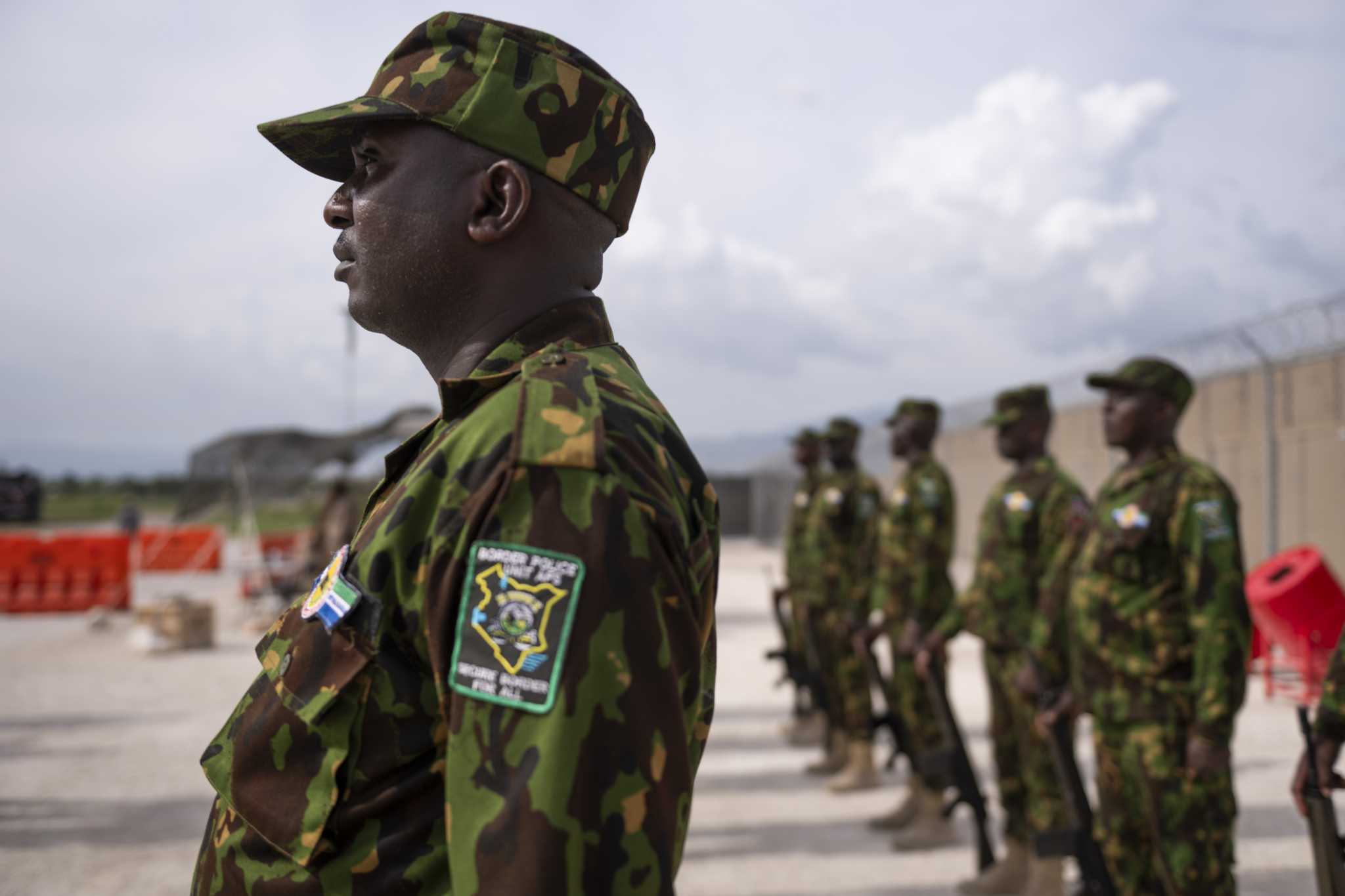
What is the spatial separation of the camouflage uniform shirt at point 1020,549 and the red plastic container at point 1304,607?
261cm

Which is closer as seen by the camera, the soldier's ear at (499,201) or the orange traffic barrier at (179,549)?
the soldier's ear at (499,201)

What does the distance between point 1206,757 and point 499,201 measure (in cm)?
330

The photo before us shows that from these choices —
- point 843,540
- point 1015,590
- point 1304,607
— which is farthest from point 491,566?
point 1304,607

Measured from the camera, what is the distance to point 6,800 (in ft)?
21.8

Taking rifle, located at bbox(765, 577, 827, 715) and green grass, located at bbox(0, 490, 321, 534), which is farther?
green grass, located at bbox(0, 490, 321, 534)

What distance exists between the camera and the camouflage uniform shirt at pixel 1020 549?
541 centimetres

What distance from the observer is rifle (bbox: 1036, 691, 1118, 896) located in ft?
14.2

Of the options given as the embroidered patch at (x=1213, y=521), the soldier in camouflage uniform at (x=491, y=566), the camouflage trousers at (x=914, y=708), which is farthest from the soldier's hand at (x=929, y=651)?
the soldier in camouflage uniform at (x=491, y=566)

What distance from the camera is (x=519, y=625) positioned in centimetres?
105

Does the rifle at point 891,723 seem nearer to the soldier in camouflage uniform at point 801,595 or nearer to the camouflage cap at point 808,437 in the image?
the soldier in camouflage uniform at point 801,595

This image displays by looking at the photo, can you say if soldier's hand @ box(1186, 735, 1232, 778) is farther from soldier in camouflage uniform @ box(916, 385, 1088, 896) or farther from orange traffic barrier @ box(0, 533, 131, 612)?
orange traffic barrier @ box(0, 533, 131, 612)

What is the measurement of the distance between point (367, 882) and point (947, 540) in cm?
558

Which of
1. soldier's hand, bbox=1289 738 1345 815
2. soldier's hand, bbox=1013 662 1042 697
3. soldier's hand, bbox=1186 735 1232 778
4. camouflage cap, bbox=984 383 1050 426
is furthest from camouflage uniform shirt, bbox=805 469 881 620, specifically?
soldier's hand, bbox=1289 738 1345 815

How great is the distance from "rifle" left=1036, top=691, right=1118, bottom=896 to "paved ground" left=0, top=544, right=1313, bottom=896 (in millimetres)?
965
